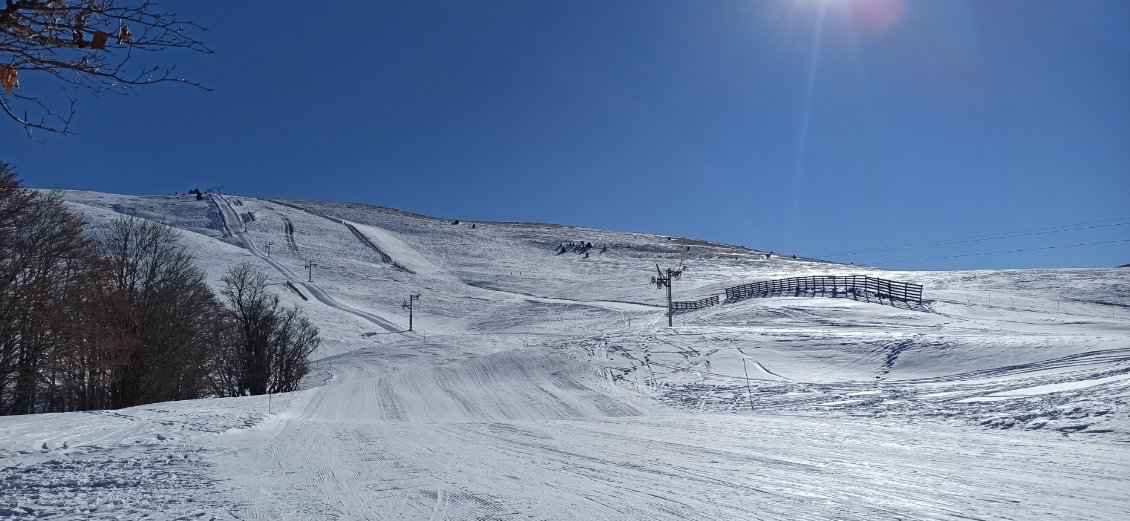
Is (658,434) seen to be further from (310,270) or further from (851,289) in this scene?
(310,270)

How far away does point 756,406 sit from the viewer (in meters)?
18.2

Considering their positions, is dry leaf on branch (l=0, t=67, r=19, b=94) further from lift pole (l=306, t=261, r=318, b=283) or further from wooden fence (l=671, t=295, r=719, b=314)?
lift pole (l=306, t=261, r=318, b=283)

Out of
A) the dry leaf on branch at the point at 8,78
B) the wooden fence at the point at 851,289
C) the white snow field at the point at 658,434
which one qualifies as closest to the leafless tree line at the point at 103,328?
the white snow field at the point at 658,434

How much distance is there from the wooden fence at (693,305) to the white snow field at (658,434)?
14.4 meters

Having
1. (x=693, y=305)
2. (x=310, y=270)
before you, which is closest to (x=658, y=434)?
(x=693, y=305)

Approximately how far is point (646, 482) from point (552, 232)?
454ft

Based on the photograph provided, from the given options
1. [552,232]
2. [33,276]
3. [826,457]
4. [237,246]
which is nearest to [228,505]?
[826,457]

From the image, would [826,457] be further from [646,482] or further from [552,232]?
[552,232]

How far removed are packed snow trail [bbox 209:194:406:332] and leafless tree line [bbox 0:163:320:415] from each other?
2271 cm

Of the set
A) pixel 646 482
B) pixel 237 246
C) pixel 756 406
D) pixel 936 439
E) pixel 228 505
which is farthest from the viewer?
pixel 237 246

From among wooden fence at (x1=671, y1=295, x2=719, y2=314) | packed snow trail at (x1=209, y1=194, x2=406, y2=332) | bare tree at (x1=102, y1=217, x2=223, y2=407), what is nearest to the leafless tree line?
bare tree at (x1=102, y1=217, x2=223, y2=407)

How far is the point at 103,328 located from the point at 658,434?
793 inches

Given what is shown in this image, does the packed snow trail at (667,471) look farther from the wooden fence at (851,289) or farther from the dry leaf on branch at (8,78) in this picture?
the wooden fence at (851,289)

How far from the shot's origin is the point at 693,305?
62188 mm
